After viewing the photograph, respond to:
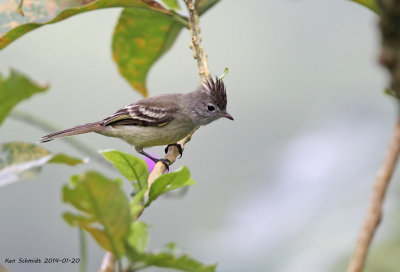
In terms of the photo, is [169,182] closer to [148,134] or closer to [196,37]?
[196,37]

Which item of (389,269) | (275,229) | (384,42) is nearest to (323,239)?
(275,229)

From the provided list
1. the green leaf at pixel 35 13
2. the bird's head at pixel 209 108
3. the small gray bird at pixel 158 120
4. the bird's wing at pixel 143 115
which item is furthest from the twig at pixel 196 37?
the bird's wing at pixel 143 115

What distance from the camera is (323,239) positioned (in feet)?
6.81

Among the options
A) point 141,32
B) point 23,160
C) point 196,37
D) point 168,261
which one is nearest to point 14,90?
point 23,160

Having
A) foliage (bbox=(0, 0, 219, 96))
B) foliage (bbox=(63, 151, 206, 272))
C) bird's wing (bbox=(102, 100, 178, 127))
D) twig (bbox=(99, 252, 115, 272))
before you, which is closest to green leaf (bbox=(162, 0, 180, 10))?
foliage (bbox=(0, 0, 219, 96))

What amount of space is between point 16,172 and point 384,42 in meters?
0.67

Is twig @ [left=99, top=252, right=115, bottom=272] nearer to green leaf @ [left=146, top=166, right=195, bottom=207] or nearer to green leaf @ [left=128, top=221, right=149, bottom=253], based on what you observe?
green leaf @ [left=128, top=221, right=149, bottom=253]

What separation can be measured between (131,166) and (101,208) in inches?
12.3

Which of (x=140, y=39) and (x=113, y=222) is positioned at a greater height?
(x=140, y=39)

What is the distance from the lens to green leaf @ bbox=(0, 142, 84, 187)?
0.88 meters

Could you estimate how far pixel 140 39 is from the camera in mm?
2383

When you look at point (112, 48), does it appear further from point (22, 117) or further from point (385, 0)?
point (385, 0)

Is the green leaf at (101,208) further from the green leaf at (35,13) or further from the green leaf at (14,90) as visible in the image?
the green leaf at (35,13)

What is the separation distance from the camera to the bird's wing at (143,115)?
12.6 feet
